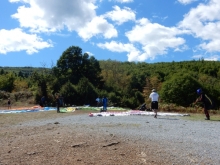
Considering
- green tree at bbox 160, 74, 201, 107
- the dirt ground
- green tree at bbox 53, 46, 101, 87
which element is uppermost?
green tree at bbox 53, 46, 101, 87

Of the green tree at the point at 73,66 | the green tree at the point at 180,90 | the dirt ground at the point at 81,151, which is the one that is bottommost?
the dirt ground at the point at 81,151

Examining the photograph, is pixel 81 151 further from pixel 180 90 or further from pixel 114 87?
pixel 114 87

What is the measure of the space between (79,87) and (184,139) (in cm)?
4500

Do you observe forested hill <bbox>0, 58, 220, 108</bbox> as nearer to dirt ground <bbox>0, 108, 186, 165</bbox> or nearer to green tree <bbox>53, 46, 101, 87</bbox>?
green tree <bbox>53, 46, 101, 87</bbox>

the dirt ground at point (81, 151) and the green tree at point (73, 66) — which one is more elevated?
the green tree at point (73, 66)

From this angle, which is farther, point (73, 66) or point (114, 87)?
point (114, 87)

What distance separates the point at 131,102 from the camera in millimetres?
68375

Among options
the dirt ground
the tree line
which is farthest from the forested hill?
the dirt ground

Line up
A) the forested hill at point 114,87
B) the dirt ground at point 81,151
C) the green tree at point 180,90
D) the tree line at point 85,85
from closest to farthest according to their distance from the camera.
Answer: the dirt ground at point 81,151 → the tree line at point 85,85 → the forested hill at point 114,87 → the green tree at point 180,90

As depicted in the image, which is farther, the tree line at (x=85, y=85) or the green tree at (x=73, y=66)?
the green tree at (x=73, y=66)

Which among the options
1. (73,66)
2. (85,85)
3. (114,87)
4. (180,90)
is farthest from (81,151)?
(114,87)

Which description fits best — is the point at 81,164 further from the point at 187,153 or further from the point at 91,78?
the point at 91,78

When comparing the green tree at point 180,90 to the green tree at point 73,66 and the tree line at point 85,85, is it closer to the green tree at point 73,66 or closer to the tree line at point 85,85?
the tree line at point 85,85

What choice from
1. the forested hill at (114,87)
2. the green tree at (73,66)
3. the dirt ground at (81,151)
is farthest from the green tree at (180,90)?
the dirt ground at (81,151)
